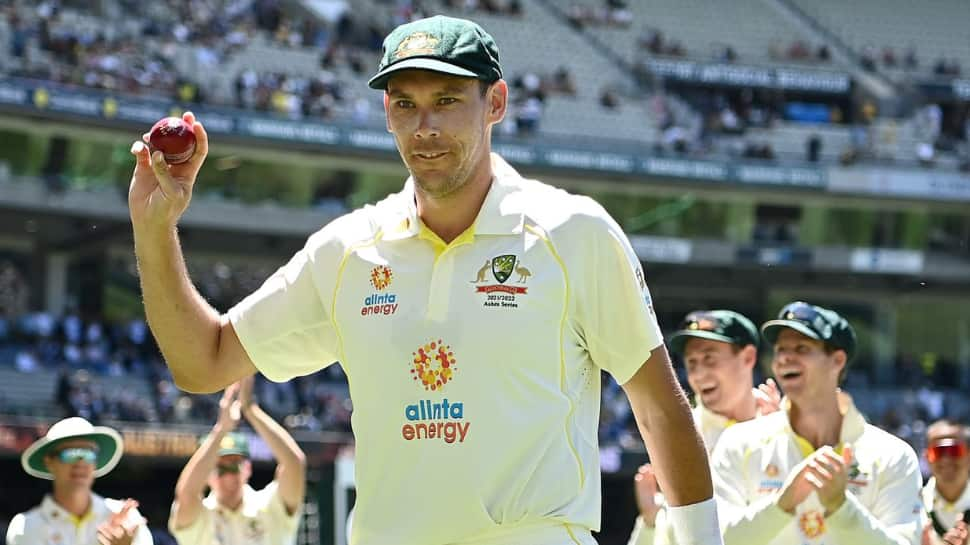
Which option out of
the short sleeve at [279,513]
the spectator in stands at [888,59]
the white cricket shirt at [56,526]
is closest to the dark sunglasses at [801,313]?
the white cricket shirt at [56,526]

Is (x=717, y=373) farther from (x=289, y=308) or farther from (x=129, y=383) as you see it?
(x=129, y=383)

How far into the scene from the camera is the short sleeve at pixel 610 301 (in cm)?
340

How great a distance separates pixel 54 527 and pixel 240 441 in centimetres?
157

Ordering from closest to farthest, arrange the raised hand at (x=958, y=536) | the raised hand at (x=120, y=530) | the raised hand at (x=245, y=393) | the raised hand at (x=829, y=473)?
the raised hand at (x=829, y=473), the raised hand at (x=958, y=536), the raised hand at (x=120, y=530), the raised hand at (x=245, y=393)

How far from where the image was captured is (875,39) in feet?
158

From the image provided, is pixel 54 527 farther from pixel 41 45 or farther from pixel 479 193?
pixel 41 45

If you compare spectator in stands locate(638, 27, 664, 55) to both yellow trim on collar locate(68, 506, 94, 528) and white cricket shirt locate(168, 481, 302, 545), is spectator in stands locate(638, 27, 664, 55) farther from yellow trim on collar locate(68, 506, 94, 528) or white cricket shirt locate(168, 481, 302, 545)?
yellow trim on collar locate(68, 506, 94, 528)

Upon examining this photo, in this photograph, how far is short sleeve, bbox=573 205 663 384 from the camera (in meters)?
3.40

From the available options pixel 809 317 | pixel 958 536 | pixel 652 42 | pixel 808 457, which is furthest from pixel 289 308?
pixel 652 42

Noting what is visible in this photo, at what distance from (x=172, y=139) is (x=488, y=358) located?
2.73 feet

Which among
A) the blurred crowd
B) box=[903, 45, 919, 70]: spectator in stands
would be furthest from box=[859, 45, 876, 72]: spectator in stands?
the blurred crowd

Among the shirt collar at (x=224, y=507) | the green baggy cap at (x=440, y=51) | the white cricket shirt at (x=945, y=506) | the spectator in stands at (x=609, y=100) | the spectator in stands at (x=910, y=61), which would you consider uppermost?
the spectator in stands at (x=910, y=61)

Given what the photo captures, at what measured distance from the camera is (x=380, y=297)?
3461 mm

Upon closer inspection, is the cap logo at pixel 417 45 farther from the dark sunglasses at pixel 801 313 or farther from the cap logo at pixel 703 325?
the cap logo at pixel 703 325
